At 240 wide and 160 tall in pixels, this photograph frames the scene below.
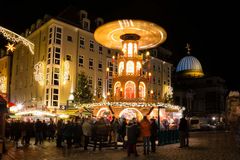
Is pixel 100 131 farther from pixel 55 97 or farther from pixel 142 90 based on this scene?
pixel 55 97

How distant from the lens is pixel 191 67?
113m

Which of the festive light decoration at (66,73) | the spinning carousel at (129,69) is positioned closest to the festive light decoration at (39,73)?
the festive light decoration at (66,73)

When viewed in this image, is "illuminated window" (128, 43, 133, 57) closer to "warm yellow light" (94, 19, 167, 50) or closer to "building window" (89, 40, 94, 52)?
"warm yellow light" (94, 19, 167, 50)

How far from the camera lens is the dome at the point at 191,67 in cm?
11244

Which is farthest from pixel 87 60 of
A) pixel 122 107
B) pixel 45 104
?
pixel 122 107

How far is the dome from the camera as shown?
369 feet

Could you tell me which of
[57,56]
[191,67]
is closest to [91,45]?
[57,56]

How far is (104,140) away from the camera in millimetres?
22281

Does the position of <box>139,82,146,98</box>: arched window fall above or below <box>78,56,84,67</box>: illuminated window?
below

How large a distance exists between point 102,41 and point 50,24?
45.1ft

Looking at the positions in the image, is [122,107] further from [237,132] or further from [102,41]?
[237,132]

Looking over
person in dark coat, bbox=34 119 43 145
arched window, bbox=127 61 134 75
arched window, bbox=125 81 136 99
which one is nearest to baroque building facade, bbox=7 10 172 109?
arched window, bbox=127 61 134 75

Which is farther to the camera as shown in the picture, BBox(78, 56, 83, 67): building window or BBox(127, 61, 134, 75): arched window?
BBox(78, 56, 83, 67): building window

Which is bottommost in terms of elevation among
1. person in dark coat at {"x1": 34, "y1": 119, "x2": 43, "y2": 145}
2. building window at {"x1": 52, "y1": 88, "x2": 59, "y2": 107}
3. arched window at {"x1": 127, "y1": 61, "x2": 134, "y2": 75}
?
person in dark coat at {"x1": 34, "y1": 119, "x2": 43, "y2": 145}
